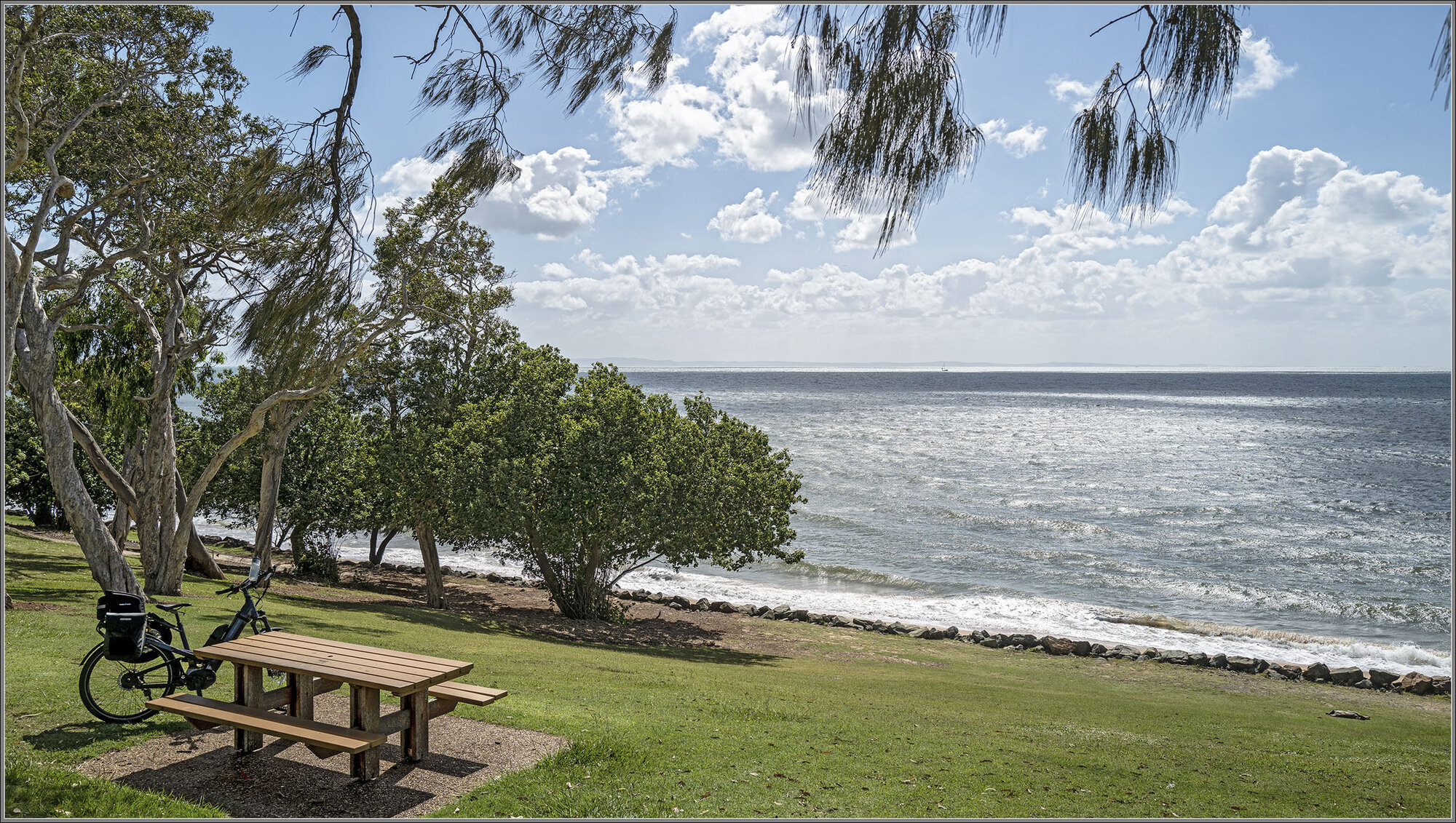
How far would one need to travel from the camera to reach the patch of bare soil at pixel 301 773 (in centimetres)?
523

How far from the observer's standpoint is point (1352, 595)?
24.5 metres

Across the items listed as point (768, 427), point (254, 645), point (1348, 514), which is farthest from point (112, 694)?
Result: point (768, 427)

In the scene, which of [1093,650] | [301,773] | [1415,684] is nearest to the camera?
[301,773]

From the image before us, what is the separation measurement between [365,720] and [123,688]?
261 cm

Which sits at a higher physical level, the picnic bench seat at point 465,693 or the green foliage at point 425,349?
the green foliage at point 425,349

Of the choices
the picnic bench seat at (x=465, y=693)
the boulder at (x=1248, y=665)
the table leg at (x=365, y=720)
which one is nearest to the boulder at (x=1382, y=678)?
the boulder at (x=1248, y=665)

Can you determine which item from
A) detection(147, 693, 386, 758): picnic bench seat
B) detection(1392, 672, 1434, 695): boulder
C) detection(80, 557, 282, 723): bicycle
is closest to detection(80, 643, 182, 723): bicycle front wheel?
detection(80, 557, 282, 723): bicycle

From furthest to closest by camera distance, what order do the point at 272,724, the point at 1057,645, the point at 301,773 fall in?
the point at 1057,645
the point at 301,773
the point at 272,724

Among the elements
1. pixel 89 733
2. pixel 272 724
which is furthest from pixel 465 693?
pixel 89 733

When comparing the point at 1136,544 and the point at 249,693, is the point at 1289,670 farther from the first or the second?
the point at 249,693

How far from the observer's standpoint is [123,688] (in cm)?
658

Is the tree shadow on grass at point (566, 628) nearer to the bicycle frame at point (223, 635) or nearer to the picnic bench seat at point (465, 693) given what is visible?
the bicycle frame at point (223, 635)

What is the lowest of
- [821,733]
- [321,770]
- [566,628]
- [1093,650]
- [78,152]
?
[1093,650]

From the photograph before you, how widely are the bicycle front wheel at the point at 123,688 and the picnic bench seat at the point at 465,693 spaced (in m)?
1.89
